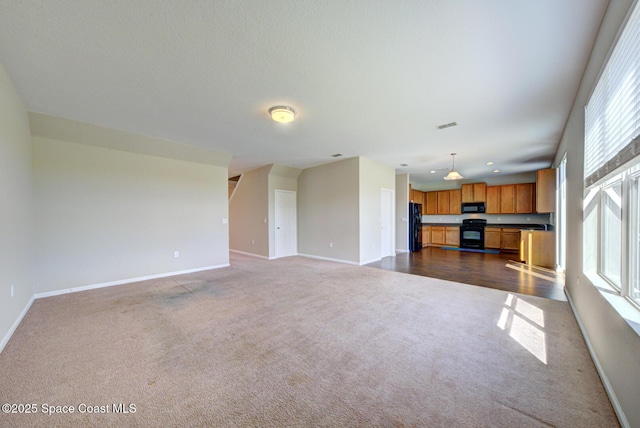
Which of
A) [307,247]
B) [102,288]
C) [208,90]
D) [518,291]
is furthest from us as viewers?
[307,247]

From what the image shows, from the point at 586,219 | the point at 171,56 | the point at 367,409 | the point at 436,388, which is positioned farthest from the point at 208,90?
the point at 586,219

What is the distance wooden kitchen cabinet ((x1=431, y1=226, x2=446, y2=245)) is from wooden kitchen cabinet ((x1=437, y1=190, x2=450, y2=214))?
2.39 feet

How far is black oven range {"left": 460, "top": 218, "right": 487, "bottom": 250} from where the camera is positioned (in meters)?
8.53

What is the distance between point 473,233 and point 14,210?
10696mm

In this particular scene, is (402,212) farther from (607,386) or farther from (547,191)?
(607,386)

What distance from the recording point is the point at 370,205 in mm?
6258

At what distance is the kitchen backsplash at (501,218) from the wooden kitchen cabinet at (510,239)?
878 mm

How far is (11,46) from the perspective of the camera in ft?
6.59

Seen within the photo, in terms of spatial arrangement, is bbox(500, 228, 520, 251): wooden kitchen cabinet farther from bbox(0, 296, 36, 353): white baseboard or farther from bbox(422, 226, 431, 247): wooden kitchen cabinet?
bbox(0, 296, 36, 353): white baseboard

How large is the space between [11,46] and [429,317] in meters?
4.71

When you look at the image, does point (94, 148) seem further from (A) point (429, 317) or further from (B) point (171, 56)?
Result: (A) point (429, 317)

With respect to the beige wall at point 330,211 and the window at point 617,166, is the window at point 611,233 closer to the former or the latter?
the window at point 617,166

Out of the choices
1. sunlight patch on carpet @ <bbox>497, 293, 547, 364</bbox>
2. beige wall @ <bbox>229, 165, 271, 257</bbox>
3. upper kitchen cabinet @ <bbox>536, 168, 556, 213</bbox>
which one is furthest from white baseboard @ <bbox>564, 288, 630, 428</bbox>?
beige wall @ <bbox>229, 165, 271, 257</bbox>

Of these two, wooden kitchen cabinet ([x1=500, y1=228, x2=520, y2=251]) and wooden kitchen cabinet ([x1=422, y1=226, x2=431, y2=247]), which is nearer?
wooden kitchen cabinet ([x1=500, y1=228, x2=520, y2=251])
